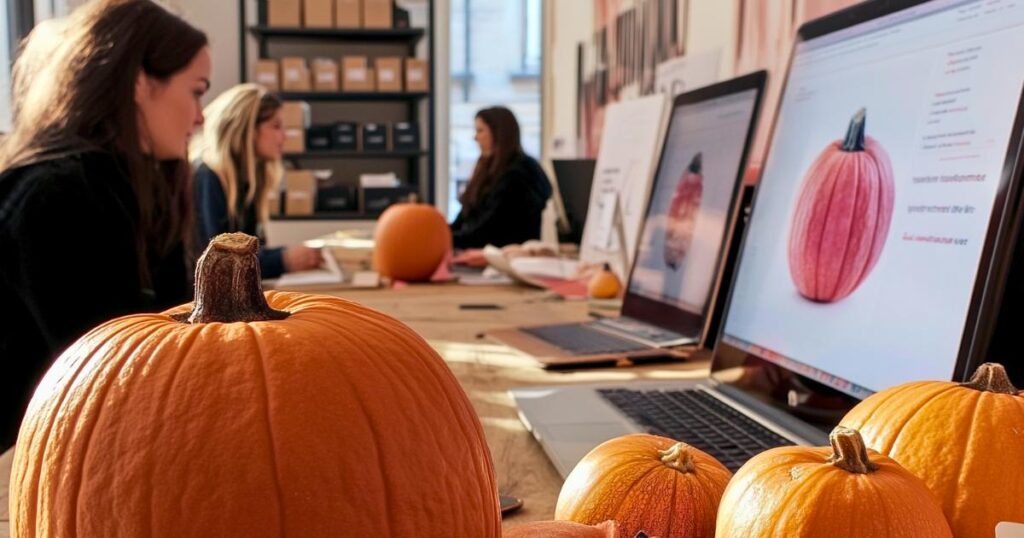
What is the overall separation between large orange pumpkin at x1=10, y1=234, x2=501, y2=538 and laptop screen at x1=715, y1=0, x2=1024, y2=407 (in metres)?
0.44

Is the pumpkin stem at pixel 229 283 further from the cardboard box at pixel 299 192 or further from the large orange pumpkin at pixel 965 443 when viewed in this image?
the cardboard box at pixel 299 192

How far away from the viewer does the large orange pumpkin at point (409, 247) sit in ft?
8.39

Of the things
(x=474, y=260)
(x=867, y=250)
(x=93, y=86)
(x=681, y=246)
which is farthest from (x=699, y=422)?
(x=474, y=260)

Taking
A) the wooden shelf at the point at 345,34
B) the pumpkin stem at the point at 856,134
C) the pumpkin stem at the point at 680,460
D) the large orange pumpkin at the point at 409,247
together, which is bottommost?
the large orange pumpkin at the point at 409,247

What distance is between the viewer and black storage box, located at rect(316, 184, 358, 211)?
20.3 feet

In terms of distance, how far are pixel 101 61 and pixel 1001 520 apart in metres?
1.69

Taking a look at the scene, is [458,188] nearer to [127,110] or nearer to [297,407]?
[127,110]

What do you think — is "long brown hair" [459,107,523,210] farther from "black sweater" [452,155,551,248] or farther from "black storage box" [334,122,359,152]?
"black storage box" [334,122,359,152]

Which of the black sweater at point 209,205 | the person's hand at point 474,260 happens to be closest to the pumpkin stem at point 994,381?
the person's hand at point 474,260

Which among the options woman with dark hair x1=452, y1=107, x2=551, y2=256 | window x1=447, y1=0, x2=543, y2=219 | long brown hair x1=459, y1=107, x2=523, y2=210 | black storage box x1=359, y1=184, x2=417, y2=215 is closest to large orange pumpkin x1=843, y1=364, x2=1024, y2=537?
woman with dark hair x1=452, y1=107, x2=551, y2=256

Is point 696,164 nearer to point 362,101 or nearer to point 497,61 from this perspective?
point 362,101

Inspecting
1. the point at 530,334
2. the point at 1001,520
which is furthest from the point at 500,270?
the point at 1001,520

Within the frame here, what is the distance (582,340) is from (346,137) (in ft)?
16.4

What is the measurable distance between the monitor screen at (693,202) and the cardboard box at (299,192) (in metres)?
4.71
